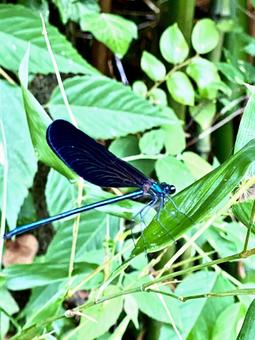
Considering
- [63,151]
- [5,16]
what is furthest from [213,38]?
[63,151]

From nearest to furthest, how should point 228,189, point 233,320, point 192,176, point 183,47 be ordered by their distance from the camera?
1. point 228,189
2. point 233,320
3. point 192,176
4. point 183,47

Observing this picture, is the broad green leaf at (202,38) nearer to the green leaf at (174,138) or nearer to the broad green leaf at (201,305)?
the green leaf at (174,138)

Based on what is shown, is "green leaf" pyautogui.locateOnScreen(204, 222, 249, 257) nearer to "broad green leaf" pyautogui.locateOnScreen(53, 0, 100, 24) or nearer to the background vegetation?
the background vegetation

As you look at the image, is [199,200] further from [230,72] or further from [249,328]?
[230,72]

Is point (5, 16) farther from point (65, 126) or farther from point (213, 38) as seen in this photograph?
point (65, 126)

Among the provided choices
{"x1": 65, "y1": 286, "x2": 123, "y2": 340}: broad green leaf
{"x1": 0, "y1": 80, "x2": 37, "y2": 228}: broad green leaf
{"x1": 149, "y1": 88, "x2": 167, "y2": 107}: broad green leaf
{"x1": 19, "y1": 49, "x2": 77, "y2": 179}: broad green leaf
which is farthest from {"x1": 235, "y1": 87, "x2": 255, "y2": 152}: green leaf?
{"x1": 149, "y1": 88, "x2": 167, "y2": 107}: broad green leaf

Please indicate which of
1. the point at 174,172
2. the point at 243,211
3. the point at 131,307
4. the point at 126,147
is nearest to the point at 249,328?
the point at 243,211

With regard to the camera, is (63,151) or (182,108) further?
(182,108)
